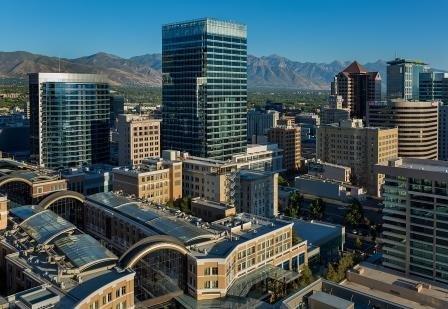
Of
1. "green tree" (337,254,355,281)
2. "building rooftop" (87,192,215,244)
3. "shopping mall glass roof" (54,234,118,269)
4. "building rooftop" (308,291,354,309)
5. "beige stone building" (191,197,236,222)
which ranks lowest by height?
"green tree" (337,254,355,281)

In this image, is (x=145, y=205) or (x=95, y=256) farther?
(x=145, y=205)

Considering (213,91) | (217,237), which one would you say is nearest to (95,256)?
(217,237)

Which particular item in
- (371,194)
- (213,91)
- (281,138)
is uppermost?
(213,91)

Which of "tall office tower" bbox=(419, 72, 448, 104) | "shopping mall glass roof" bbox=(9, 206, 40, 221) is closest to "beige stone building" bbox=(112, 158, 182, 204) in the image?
"shopping mall glass roof" bbox=(9, 206, 40, 221)

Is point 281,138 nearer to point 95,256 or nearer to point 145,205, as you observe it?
point 145,205

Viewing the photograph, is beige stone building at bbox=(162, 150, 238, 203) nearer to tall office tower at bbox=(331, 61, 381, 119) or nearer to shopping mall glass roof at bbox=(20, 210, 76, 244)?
shopping mall glass roof at bbox=(20, 210, 76, 244)

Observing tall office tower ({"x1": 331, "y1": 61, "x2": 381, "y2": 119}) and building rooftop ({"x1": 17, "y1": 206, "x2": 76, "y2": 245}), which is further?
tall office tower ({"x1": 331, "y1": 61, "x2": 381, "y2": 119})

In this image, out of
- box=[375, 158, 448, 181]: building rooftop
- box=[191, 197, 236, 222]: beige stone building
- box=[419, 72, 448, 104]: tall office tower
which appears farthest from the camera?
box=[419, 72, 448, 104]: tall office tower
